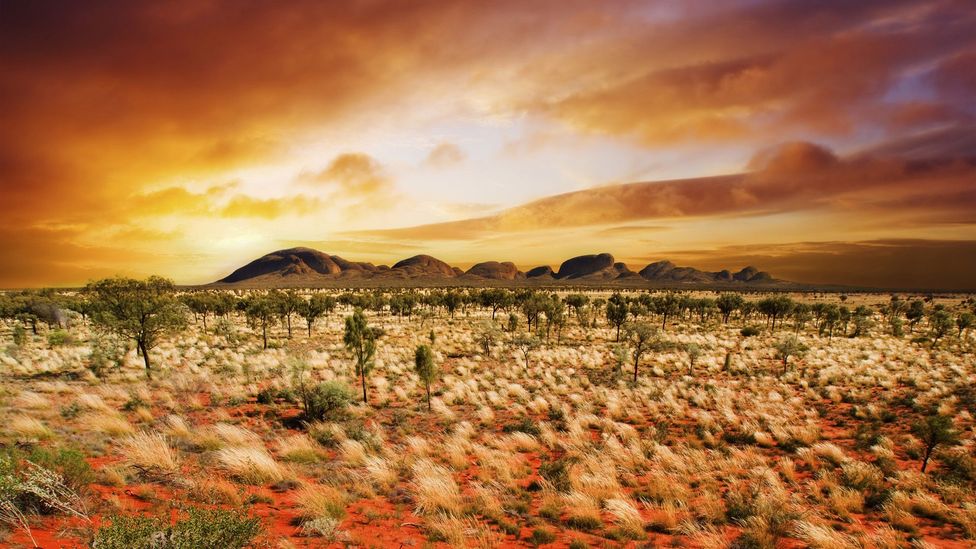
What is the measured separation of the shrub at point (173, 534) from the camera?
5844 millimetres

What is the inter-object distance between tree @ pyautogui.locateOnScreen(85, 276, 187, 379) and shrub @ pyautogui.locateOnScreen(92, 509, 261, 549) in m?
24.0

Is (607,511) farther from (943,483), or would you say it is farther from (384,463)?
(943,483)

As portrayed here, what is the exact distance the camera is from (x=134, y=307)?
2578cm

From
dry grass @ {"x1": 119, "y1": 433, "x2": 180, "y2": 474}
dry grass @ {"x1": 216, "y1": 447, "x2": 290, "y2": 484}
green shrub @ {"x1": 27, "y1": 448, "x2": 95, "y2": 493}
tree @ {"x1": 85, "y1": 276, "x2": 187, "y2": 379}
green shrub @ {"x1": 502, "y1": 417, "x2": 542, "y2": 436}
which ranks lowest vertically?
green shrub @ {"x1": 502, "y1": 417, "x2": 542, "y2": 436}

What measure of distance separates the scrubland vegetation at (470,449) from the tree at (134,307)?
4.5 inches

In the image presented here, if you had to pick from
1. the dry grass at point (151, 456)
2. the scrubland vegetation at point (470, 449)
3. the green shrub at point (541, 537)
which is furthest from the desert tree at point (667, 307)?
the dry grass at point (151, 456)

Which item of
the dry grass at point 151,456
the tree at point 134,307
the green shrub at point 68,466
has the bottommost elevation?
the dry grass at point 151,456

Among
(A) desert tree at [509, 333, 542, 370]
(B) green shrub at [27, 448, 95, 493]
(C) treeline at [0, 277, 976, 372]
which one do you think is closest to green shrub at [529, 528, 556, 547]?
(B) green shrub at [27, 448, 95, 493]

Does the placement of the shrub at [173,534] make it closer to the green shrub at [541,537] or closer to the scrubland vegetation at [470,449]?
the scrubland vegetation at [470,449]

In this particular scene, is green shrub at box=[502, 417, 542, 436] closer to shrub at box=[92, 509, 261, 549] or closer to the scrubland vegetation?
the scrubland vegetation

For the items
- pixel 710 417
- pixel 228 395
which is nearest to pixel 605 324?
pixel 710 417

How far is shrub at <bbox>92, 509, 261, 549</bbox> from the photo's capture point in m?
5.84

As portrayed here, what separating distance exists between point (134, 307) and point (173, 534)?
26.1 meters

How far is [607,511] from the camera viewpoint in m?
11.2
